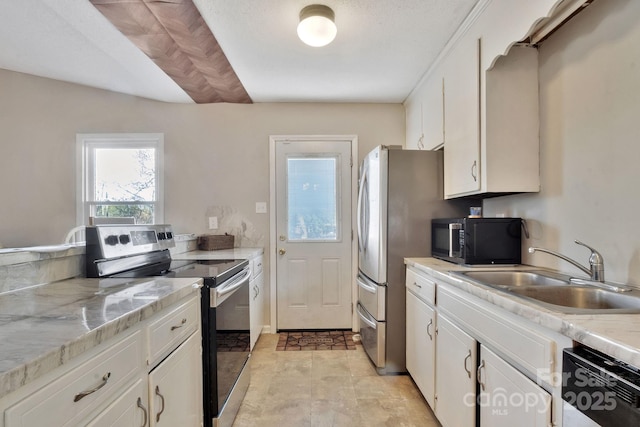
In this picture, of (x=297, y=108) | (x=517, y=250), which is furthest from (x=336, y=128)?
(x=517, y=250)

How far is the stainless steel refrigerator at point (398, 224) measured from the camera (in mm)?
2234

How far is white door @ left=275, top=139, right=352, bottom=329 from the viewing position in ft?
10.3

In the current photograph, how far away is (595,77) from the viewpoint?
4.43 feet

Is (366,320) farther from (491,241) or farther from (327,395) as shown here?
(491,241)

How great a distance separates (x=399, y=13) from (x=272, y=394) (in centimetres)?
252

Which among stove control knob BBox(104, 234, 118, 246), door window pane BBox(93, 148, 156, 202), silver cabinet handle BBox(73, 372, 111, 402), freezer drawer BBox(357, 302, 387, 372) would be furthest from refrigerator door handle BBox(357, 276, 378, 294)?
door window pane BBox(93, 148, 156, 202)

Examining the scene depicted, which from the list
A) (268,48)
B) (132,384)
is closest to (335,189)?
(268,48)

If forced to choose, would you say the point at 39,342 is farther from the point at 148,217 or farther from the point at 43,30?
the point at 148,217

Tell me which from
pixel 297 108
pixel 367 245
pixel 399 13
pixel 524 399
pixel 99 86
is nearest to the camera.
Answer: pixel 524 399

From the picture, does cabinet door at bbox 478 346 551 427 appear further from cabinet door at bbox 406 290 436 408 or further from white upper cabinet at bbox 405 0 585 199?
white upper cabinet at bbox 405 0 585 199

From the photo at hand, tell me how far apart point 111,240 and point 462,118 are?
2.07m

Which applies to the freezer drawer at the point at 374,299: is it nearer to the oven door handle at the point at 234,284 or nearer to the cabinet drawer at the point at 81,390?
the oven door handle at the point at 234,284

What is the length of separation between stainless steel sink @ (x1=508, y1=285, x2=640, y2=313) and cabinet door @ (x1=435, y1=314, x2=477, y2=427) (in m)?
0.34

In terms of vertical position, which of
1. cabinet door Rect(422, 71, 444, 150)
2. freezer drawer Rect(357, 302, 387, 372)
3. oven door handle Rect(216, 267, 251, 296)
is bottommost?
freezer drawer Rect(357, 302, 387, 372)
